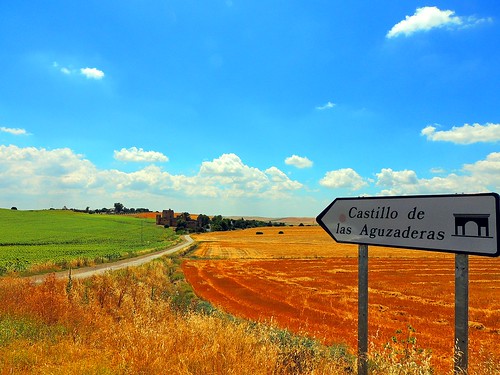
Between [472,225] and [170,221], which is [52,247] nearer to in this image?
[472,225]

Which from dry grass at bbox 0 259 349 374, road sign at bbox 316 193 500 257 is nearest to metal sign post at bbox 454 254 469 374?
road sign at bbox 316 193 500 257

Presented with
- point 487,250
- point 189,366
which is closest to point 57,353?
point 189,366

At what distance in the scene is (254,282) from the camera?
2519 cm

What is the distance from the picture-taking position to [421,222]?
3.30m

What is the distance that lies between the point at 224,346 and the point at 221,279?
2302 centimetres

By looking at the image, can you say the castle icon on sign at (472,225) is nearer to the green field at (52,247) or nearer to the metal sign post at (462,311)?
the metal sign post at (462,311)

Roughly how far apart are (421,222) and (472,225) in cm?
46

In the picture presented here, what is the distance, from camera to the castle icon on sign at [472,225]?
9.13ft

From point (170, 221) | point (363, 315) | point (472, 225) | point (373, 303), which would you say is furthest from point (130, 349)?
point (170, 221)

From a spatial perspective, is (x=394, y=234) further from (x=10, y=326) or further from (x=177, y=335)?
(x=10, y=326)

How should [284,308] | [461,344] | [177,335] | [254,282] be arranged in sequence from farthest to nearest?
[254,282] → [284,308] → [177,335] → [461,344]

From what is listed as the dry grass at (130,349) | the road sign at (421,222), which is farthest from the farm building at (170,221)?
the road sign at (421,222)

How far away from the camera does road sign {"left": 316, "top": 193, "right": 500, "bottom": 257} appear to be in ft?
9.14

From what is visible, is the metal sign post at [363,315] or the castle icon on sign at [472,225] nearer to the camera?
the castle icon on sign at [472,225]
